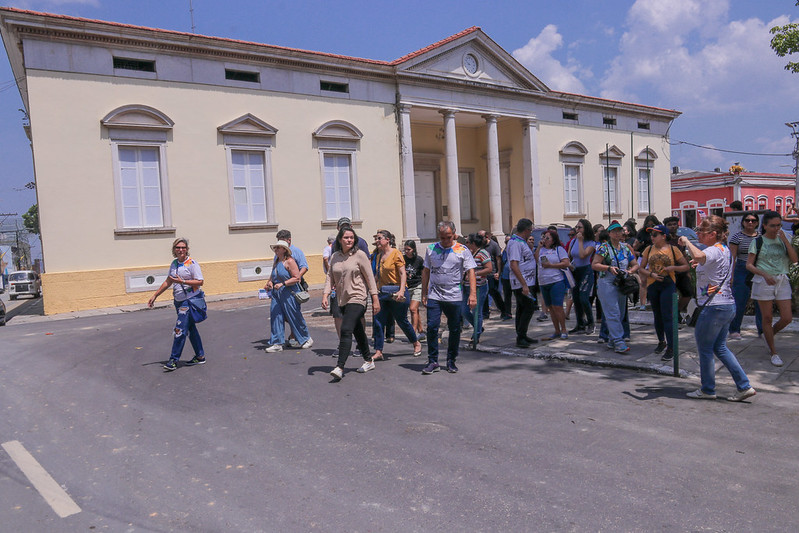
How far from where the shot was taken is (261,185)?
719 inches

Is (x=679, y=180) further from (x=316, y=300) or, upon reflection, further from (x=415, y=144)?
(x=316, y=300)

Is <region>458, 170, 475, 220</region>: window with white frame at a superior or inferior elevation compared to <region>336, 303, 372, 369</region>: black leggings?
superior

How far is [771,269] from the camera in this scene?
6.73 metres

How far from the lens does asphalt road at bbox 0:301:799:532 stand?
Result: 3.44m

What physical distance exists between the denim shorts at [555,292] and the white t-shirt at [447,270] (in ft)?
6.27

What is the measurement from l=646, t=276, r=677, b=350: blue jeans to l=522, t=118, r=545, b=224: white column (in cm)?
1827

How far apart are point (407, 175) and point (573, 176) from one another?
1031 cm

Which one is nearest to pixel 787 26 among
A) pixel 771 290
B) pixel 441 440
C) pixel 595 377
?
pixel 771 290

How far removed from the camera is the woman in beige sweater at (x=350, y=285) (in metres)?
6.83

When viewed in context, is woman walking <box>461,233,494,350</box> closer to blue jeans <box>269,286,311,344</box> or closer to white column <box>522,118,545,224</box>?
blue jeans <box>269,286,311,344</box>

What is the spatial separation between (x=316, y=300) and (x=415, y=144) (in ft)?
37.4

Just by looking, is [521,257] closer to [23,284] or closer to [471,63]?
[471,63]

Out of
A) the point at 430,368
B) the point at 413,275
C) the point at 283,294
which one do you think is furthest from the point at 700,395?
the point at 283,294

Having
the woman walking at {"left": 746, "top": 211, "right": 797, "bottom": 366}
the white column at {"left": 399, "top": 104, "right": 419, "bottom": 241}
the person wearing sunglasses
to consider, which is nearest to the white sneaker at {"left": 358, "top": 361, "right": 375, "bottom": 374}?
the woman walking at {"left": 746, "top": 211, "right": 797, "bottom": 366}
